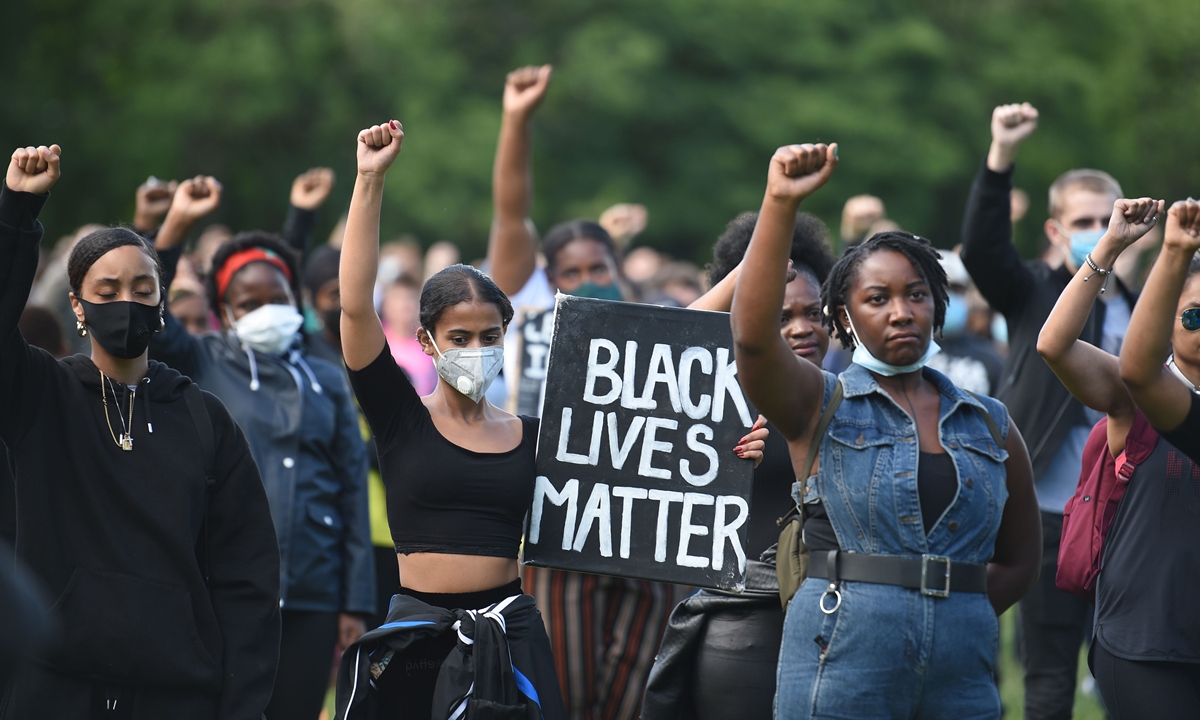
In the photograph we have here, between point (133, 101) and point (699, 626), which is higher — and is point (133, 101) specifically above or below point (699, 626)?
above

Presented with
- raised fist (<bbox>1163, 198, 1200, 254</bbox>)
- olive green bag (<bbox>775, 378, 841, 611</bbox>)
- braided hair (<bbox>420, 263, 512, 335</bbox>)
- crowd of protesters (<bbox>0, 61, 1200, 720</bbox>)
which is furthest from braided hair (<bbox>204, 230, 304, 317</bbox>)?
raised fist (<bbox>1163, 198, 1200, 254</bbox>)

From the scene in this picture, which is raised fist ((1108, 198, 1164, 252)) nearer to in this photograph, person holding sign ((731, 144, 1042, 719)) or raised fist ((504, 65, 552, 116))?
person holding sign ((731, 144, 1042, 719))

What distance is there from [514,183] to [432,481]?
9.85 feet

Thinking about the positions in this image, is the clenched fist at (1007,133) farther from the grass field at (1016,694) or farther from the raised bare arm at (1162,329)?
the grass field at (1016,694)

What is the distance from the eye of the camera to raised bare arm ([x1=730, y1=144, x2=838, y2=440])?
377 centimetres

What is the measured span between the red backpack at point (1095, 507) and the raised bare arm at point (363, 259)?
8.40 ft

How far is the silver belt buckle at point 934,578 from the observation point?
4012 millimetres

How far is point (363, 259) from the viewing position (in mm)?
4559

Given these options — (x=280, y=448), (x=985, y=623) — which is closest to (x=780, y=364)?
(x=985, y=623)

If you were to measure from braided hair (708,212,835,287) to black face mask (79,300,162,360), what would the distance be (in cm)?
233

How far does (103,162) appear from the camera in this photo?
23.7 meters

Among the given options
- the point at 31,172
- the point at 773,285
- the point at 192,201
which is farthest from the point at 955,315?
the point at 31,172

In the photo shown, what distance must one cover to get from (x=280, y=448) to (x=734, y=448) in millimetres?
2297

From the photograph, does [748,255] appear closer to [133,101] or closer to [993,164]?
[993,164]
